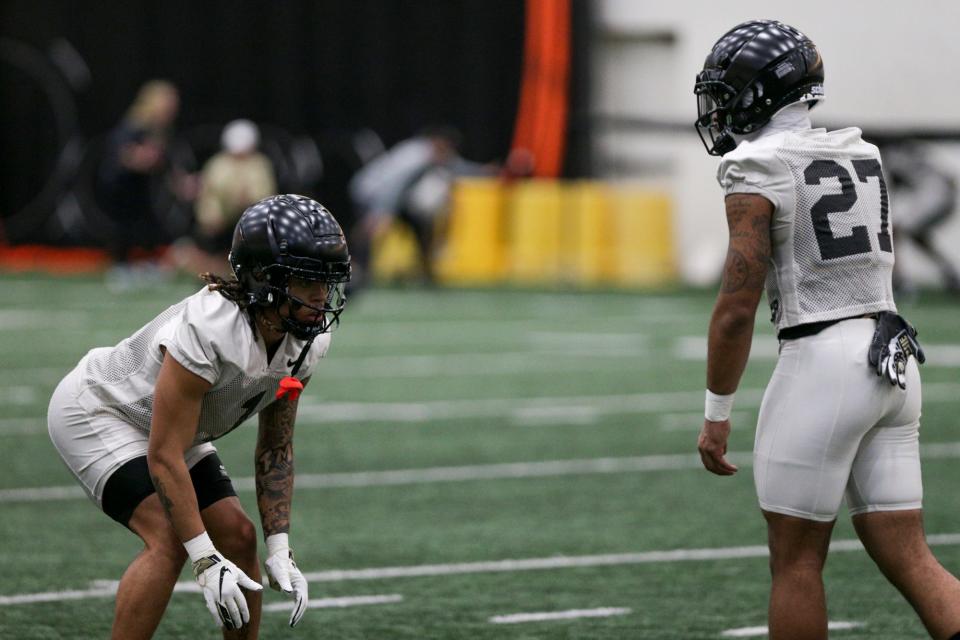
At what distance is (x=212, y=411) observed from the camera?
184 inches

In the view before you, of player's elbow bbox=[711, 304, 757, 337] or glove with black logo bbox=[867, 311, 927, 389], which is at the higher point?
player's elbow bbox=[711, 304, 757, 337]

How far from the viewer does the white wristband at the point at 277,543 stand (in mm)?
4711

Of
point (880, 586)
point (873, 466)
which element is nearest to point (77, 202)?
point (880, 586)

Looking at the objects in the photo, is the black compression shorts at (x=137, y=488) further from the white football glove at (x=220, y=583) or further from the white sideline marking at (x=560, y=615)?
the white sideline marking at (x=560, y=615)

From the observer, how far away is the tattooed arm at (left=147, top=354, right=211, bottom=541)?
4422 millimetres

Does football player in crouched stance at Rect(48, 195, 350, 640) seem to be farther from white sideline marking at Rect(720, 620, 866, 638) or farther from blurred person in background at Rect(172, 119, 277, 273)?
blurred person in background at Rect(172, 119, 277, 273)

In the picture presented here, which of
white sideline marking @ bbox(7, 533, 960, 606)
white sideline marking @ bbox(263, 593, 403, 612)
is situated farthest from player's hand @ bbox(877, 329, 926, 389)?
white sideline marking @ bbox(7, 533, 960, 606)

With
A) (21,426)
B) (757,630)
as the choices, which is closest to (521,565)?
(757,630)

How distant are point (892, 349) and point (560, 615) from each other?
1973mm

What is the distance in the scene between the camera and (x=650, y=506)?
8148mm

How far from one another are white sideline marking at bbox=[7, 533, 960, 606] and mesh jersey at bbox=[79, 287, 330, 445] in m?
1.57

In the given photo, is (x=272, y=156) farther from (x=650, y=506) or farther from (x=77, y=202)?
(x=650, y=506)

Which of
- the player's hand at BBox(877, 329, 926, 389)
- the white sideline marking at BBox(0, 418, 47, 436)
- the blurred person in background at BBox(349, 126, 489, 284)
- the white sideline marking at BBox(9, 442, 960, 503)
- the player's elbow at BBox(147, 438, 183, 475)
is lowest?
the blurred person in background at BBox(349, 126, 489, 284)

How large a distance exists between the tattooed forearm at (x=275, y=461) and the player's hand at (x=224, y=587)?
0.47m
